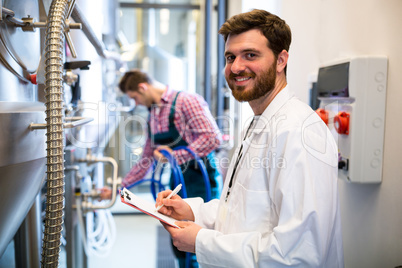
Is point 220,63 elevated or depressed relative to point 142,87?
elevated

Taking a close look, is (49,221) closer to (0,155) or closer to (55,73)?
(0,155)

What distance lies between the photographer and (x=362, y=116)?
102 centimetres

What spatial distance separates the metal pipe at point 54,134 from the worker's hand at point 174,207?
36cm

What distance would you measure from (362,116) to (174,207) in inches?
24.3

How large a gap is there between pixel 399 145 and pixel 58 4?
3.01 ft

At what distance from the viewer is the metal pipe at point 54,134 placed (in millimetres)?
682

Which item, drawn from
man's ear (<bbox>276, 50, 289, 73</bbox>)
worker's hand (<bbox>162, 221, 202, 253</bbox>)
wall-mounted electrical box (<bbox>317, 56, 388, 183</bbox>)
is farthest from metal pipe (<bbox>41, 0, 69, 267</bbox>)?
wall-mounted electrical box (<bbox>317, 56, 388, 183</bbox>)

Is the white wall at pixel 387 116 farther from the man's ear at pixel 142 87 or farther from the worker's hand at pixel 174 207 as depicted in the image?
the man's ear at pixel 142 87

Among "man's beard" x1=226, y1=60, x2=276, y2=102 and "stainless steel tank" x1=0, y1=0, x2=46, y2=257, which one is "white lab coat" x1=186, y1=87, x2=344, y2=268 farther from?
"stainless steel tank" x1=0, y1=0, x2=46, y2=257

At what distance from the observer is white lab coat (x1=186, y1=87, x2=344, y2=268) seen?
0.72 metres

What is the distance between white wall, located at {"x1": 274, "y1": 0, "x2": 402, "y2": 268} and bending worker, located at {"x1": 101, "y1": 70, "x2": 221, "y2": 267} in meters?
0.62

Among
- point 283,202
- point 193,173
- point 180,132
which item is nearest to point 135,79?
point 180,132

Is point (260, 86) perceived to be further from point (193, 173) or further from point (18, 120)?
point (193, 173)

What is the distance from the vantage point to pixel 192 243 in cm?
83
